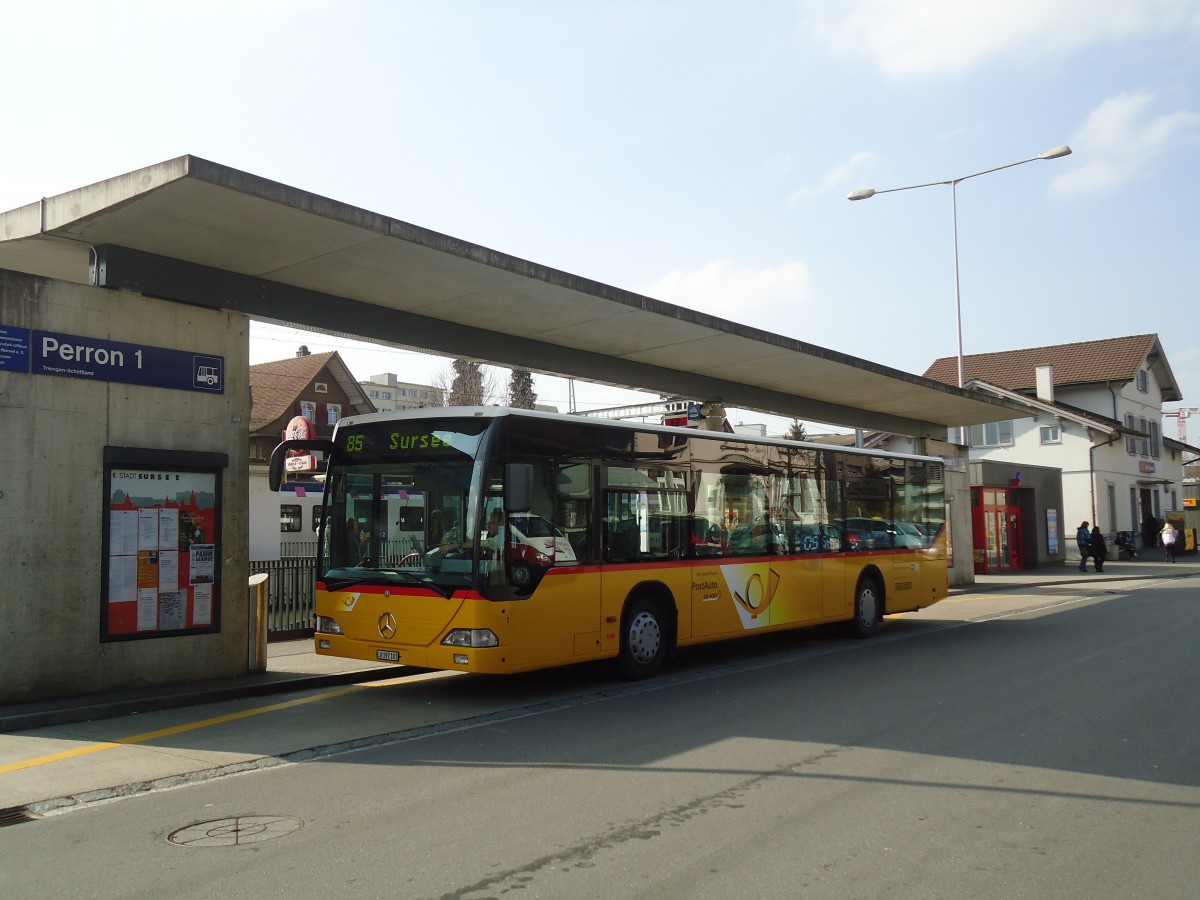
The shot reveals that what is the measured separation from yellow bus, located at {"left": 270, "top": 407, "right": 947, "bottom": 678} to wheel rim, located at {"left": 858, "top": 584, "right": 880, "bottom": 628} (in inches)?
94.8

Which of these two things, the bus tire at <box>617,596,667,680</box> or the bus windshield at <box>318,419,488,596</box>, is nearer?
the bus windshield at <box>318,419,488,596</box>

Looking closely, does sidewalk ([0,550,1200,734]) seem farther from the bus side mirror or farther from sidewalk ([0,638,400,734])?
the bus side mirror

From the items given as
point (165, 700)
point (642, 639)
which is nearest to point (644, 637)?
point (642, 639)

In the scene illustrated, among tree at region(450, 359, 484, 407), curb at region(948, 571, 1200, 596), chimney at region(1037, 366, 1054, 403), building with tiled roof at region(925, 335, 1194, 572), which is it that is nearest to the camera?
curb at region(948, 571, 1200, 596)

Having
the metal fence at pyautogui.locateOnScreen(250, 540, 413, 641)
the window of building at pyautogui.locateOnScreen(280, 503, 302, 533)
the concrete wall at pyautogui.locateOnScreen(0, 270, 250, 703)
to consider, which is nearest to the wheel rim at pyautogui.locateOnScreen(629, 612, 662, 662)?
the concrete wall at pyautogui.locateOnScreen(0, 270, 250, 703)

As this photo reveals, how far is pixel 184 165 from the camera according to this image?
8.65 metres

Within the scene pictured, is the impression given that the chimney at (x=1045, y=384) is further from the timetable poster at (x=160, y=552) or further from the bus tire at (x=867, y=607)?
the timetable poster at (x=160, y=552)

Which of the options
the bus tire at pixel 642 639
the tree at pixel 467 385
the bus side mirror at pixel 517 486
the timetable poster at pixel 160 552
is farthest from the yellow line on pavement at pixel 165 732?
the tree at pixel 467 385

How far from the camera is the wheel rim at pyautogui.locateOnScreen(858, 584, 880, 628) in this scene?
16.2 meters

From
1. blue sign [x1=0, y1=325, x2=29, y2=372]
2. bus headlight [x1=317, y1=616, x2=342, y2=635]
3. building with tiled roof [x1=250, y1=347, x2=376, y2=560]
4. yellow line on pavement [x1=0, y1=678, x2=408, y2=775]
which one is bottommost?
yellow line on pavement [x1=0, y1=678, x2=408, y2=775]

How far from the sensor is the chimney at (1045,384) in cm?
4750

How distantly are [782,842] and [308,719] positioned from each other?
5.36m

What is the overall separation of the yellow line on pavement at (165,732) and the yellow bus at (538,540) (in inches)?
24.7

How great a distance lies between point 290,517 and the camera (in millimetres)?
22844
